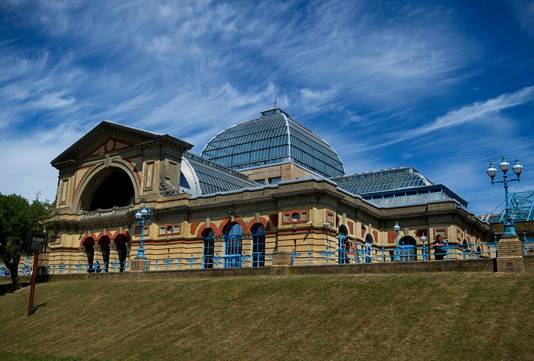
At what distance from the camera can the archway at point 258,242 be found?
4348 cm

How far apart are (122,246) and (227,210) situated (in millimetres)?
13725

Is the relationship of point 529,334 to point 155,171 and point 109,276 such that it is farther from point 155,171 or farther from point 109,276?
point 155,171

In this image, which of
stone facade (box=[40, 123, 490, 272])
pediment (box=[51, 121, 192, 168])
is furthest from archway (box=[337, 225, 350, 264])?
pediment (box=[51, 121, 192, 168])

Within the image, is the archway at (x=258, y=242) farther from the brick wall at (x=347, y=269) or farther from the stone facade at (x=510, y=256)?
the stone facade at (x=510, y=256)

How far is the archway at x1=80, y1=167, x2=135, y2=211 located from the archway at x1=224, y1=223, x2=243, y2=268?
15.0 m

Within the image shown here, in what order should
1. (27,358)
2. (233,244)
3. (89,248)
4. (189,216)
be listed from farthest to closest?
(89,248), (189,216), (233,244), (27,358)

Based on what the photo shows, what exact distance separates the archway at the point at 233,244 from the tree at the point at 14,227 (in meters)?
16.1

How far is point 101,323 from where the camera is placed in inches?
1138

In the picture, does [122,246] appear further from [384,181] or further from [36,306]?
[384,181]

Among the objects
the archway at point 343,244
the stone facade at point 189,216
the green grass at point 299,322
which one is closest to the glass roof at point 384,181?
the stone facade at point 189,216

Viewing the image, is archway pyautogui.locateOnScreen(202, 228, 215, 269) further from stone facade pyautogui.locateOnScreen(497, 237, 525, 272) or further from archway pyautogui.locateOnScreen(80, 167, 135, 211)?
stone facade pyautogui.locateOnScreen(497, 237, 525, 272)

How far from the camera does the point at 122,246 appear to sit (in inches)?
2101

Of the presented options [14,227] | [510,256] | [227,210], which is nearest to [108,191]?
[14,227]

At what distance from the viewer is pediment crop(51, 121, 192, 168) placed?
51.0 metres
